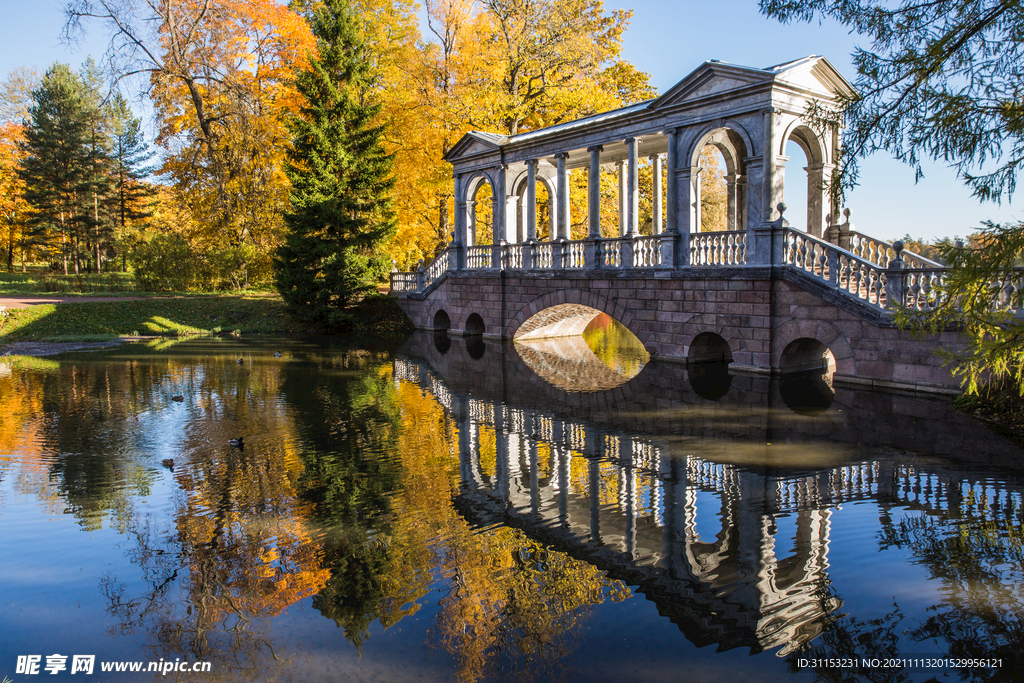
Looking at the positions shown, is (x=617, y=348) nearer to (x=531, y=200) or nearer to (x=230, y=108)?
(x=531, y=200)

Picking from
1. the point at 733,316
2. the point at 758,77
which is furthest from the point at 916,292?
the point at 758,77

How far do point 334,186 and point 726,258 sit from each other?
1382 cm

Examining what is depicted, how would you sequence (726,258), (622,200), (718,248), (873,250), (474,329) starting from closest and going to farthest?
1. (873,250)
2. (726,258)
3. (718,248)
4. (622,200)
5. (474,329)

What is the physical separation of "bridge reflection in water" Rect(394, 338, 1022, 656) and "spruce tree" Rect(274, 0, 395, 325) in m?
12.8

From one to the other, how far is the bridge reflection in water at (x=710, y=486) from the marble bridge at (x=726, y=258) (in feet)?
4.18

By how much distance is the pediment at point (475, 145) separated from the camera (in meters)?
19.7

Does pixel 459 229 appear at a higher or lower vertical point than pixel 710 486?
higher

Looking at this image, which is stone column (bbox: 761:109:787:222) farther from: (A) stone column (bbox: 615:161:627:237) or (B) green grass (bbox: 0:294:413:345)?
(B) green grass (bbox: 0:294:413:345)

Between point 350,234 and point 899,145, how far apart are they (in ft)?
61.4

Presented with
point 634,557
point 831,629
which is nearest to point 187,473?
point 634,557

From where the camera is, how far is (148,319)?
22.3m

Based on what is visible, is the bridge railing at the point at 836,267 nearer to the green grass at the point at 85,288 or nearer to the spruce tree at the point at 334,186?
the spruce tree at the point at 334,186

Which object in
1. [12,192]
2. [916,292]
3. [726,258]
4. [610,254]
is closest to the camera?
[916,292]

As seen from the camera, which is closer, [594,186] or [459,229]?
[594,186]
